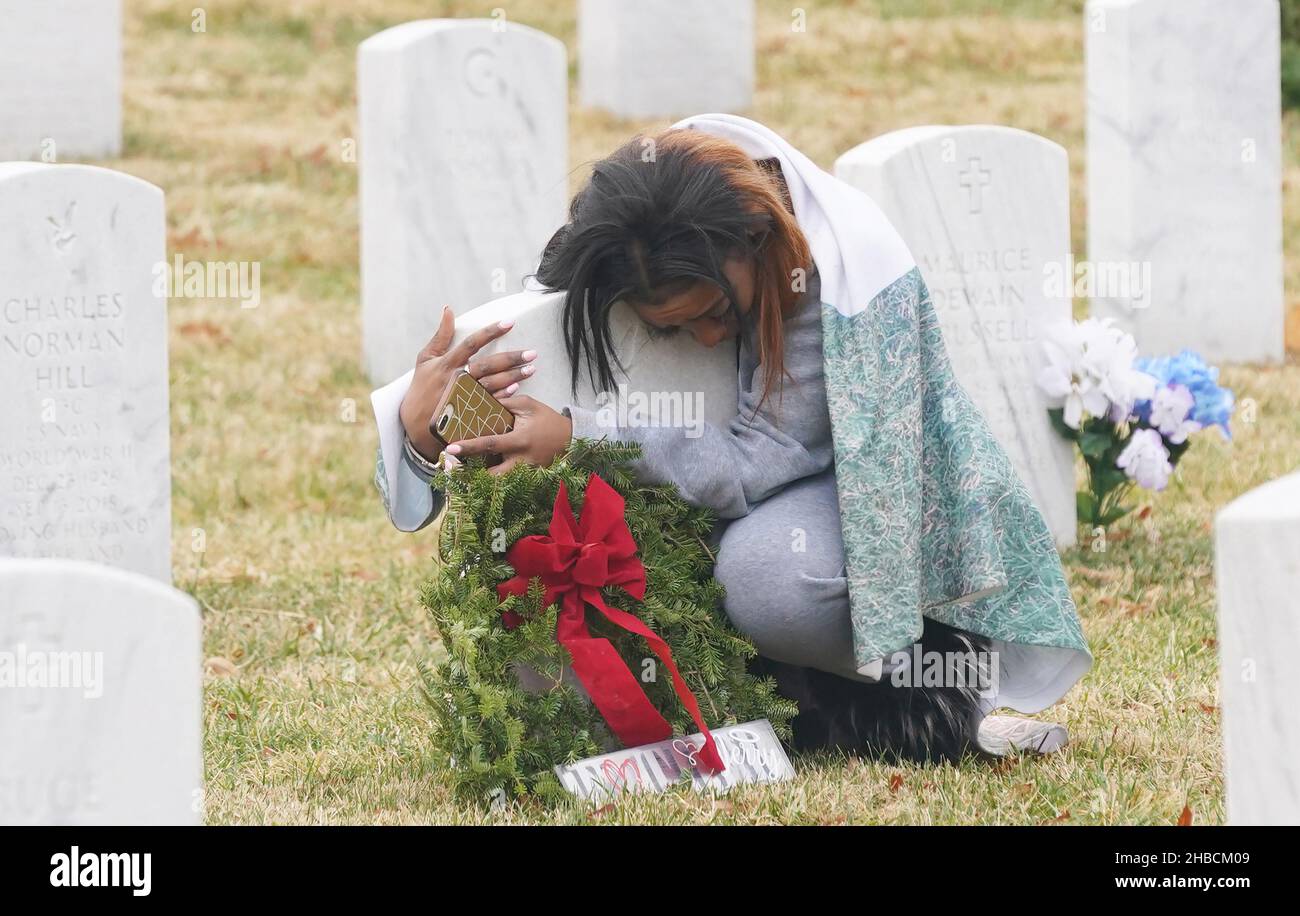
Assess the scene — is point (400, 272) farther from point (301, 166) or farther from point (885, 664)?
point (885, 664)

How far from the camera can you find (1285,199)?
953 cm

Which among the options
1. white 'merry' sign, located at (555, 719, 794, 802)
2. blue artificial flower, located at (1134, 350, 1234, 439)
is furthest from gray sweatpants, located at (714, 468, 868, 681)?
blue artificial flower, located at (1134, 350, 1234, 439)

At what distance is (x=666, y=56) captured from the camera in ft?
33.9

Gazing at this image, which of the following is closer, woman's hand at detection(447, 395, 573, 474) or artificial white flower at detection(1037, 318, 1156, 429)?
woman's hand at detection(447, 395, 573, 474)

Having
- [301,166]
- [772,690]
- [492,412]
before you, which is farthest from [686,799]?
[301,166]

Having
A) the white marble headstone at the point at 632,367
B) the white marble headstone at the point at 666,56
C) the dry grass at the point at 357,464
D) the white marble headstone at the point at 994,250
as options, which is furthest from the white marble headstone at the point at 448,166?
the white marble headstone at the point at 632,367

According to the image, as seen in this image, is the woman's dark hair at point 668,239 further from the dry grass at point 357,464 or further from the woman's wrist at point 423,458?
the dry grass at point 357,464

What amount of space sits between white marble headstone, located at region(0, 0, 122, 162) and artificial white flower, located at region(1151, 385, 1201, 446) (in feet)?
19.0

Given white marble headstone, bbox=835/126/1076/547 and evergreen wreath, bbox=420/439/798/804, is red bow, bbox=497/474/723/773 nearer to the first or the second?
evergreen wreath, bbox=420/439/798/804

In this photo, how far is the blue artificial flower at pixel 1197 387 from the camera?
17.0ft

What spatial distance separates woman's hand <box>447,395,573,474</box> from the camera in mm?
3066

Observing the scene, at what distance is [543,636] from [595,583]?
0.13 metres

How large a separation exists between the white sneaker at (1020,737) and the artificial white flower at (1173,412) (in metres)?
1.90

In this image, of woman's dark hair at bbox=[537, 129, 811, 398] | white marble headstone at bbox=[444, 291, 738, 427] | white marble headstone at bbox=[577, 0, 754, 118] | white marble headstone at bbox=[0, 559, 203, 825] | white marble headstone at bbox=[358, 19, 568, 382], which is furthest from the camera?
white marble headstone at bbox=[577, 0, 754, 118]
